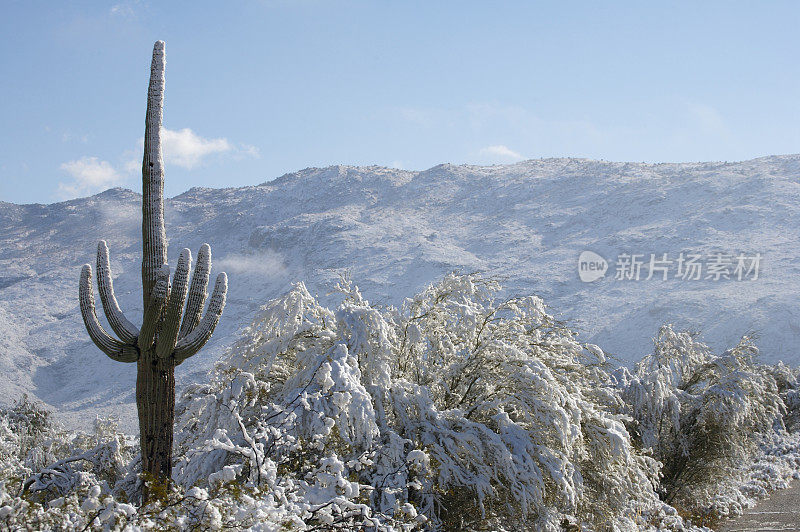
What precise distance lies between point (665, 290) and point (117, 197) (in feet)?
420

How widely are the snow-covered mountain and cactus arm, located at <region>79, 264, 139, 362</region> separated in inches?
1727

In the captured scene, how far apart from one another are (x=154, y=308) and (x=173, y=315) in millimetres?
257

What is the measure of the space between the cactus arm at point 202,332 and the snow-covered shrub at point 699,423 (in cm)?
1013

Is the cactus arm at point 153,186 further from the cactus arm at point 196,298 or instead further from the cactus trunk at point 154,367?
the cactus arm at point 196,298

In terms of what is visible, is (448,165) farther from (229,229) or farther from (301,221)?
(229,229)

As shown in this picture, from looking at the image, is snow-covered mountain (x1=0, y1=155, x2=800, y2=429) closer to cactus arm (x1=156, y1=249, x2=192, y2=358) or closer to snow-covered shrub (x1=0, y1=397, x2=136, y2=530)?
snow-covered shrub (x1=0, y1=397, x2=136, y2=530)

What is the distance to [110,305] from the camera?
756 cm

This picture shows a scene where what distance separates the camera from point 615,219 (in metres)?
89.8

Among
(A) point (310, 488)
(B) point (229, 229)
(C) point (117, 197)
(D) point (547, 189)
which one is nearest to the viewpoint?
(A) point (310, 488)

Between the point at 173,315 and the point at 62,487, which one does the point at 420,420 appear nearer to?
the point at 173,315

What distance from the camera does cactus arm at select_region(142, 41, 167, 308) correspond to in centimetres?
718

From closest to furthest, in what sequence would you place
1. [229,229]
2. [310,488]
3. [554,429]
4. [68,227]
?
[310,488] → [554,429] → [229,229] → [68,227]

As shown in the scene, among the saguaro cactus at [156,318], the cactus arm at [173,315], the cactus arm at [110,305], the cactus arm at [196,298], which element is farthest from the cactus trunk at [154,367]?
the cactus arm at [196,298]

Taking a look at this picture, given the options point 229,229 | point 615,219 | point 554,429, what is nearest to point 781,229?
point 615,219
